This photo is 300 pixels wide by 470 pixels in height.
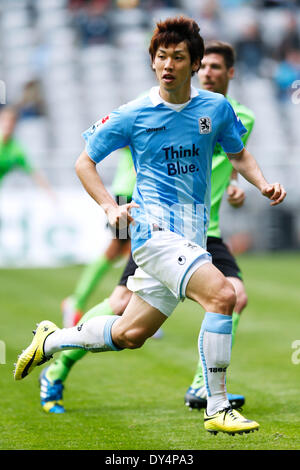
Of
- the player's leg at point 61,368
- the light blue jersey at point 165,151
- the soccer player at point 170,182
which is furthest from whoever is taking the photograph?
the player's leg at point 61,368

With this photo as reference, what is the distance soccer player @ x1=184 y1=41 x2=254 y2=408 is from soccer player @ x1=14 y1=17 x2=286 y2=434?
1.06 m

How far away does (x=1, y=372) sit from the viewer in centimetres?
716

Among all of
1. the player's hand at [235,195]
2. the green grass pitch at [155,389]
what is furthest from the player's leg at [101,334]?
the player's hand at [235,195]

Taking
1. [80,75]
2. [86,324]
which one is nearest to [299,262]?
[80,75]

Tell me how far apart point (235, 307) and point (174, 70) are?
177 centimetres

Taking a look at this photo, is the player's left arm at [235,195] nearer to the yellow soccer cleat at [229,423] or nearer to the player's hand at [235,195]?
the player's hand at [235,195]

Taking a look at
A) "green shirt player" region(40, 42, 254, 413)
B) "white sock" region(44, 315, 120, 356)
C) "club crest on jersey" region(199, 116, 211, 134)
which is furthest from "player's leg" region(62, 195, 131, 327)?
"club crest on jersey" region(199, 116, 211, 134)

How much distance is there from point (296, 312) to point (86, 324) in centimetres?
567

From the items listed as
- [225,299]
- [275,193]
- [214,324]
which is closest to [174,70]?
[275,193]

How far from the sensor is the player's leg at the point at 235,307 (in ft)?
19.1

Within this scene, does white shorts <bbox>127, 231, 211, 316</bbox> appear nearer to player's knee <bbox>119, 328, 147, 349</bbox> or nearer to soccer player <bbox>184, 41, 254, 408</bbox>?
player's knee <bbox>119, 328, 147, 349</bbox>

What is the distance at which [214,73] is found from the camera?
6.26 meters

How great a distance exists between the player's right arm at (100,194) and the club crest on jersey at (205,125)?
1.95 ft
